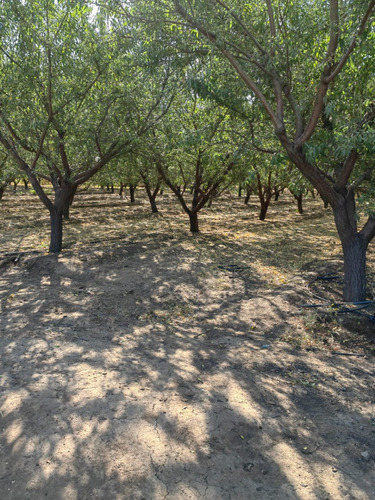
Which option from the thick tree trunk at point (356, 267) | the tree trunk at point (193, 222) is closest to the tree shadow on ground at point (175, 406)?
the thick tree trunk at point (356, 267)

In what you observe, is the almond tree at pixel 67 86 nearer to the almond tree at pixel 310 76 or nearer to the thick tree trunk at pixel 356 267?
the almond tree at pixel 310 76

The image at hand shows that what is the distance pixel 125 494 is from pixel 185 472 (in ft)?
1.72

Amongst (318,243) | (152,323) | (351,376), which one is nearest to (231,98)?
(152,323)

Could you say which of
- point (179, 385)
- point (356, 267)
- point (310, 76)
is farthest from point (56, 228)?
point (356, 267)

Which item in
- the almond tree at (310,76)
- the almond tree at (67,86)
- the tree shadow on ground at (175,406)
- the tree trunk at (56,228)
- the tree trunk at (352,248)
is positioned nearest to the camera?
the tree shadow on ground at (175,406)

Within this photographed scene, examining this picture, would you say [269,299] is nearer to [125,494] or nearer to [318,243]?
[125,494]

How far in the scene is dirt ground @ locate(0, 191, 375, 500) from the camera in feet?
9.93

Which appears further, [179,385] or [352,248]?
[352,248]

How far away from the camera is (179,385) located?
446cm

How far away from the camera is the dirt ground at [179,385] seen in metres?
3.03

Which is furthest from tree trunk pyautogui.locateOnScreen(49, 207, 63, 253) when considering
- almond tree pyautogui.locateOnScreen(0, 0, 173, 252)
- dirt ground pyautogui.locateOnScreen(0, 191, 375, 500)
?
dirt ground pyautogui.locateOnScreen(0, 191, 375, 500)

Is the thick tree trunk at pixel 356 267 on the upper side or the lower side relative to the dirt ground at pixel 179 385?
upper

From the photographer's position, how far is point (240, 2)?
7.29 m

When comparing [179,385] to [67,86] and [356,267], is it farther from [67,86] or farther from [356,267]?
[67,86]
